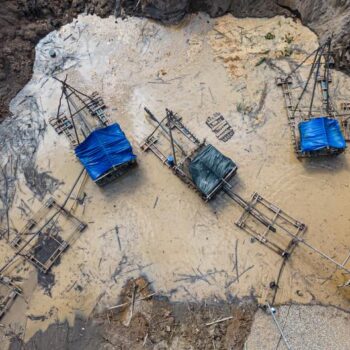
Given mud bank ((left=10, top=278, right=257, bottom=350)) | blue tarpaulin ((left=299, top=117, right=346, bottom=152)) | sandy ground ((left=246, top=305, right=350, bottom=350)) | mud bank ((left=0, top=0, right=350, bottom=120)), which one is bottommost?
sandy ground ((left=246, top=305, right=350, bottom=350))

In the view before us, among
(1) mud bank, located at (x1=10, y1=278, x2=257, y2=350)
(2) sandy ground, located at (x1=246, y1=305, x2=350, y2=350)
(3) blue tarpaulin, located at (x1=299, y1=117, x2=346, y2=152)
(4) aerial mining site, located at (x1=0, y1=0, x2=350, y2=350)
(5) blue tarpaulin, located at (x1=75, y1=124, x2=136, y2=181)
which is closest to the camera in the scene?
(2) sandy ground, located at (x1=246, y1=305, x2=350, y2=350)

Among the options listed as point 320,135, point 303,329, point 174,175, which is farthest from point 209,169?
point 303,329

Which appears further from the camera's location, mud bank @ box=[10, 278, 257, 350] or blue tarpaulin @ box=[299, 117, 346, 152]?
blue tarpaulin @ box=[299, 117, 346, 152]

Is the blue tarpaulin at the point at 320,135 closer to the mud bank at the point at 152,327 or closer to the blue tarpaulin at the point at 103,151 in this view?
the mud bank at the point at 152,327

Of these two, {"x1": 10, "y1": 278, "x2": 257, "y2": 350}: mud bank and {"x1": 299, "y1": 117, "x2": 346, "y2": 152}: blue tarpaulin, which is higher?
{"x1": 299, "y1": 117, "x2": 346, "y2": 152}: blue tarpaulin

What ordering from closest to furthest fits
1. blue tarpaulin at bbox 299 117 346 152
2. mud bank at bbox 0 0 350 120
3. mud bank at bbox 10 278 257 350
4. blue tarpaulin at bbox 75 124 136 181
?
mud bank at bbox 10 278 257 350 < blue tarpaulin at bbox 299 117 346 152 < blue tarpaulin at bbox 75 124 136 181 < mud bank at bbox 0 0 350 120

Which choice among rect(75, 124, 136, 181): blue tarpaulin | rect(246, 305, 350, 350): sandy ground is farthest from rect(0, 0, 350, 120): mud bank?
rect(246, 305, 350, 350): sandy ground

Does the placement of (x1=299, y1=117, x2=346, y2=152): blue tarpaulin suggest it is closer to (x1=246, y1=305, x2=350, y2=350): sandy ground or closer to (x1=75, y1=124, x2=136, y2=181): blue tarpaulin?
(x1=246, y1=305, x2=350, y2=350): sandy ground
